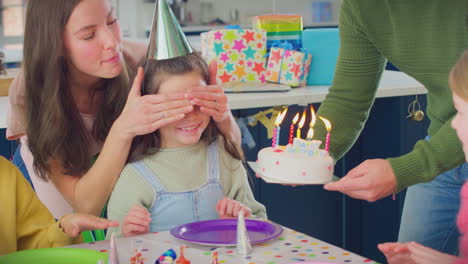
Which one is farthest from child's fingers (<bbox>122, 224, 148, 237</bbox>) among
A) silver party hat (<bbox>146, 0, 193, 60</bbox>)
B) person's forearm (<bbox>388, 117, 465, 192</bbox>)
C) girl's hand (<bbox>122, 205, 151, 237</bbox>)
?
person's forearm (<bbox>388, 117, 465, 192</bbox>)

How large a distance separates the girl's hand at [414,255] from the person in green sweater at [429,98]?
20 centimetres

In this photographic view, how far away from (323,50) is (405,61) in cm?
119

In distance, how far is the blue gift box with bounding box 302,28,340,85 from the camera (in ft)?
9.34

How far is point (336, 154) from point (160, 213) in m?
0.47

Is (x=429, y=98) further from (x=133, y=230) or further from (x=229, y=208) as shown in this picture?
(x=133, y=230)

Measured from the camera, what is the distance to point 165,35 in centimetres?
171

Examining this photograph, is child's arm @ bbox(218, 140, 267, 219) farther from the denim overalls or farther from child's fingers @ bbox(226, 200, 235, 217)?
child's fingers @ bbox(226, 200, 235, 217)

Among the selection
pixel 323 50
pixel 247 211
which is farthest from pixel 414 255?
pixel 323 50

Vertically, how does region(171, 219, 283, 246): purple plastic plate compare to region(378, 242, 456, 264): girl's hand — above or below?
below

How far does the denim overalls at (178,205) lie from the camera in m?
1.74

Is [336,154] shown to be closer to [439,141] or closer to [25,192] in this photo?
[439,141]

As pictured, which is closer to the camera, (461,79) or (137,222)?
(461,79)

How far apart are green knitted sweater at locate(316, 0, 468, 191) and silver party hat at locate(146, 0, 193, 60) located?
0.41 meters

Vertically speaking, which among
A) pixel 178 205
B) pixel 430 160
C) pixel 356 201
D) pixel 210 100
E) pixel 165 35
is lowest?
pixel 356 201
